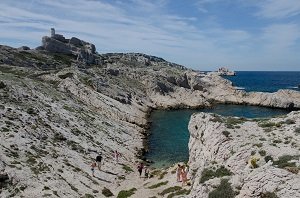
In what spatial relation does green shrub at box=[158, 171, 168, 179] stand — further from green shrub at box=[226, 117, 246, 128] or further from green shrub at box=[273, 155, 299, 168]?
green shrub at box=[273, 155, 299, 168]

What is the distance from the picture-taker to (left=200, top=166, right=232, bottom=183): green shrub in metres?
35.2

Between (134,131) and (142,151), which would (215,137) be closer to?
(142,151)

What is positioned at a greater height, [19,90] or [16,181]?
[19,90]

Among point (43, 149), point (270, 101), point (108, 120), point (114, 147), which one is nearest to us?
point (43, 149)

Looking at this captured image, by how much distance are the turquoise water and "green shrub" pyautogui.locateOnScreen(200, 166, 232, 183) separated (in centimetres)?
2978

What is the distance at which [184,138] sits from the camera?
88.2 m

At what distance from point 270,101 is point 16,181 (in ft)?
420

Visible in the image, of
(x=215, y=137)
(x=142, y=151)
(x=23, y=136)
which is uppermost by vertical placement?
(x=215, y=137)

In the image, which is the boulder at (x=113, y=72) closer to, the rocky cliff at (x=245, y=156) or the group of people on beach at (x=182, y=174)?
the rocky cliff at (x=245, y=156)

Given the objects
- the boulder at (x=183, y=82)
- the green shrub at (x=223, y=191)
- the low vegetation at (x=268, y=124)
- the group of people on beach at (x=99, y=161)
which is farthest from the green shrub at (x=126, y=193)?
the boulder at (x=183, y=82)

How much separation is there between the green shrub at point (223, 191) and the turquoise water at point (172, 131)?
35467 millimetres

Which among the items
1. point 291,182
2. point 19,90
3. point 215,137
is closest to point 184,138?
point 19,90

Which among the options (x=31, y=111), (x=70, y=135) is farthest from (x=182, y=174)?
(x=31, y=111)

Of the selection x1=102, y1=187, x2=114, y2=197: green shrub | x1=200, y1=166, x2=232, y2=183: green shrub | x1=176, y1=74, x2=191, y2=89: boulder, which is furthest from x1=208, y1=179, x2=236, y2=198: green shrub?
x1=176, y1=74, x2=191, y2=89: boulder
